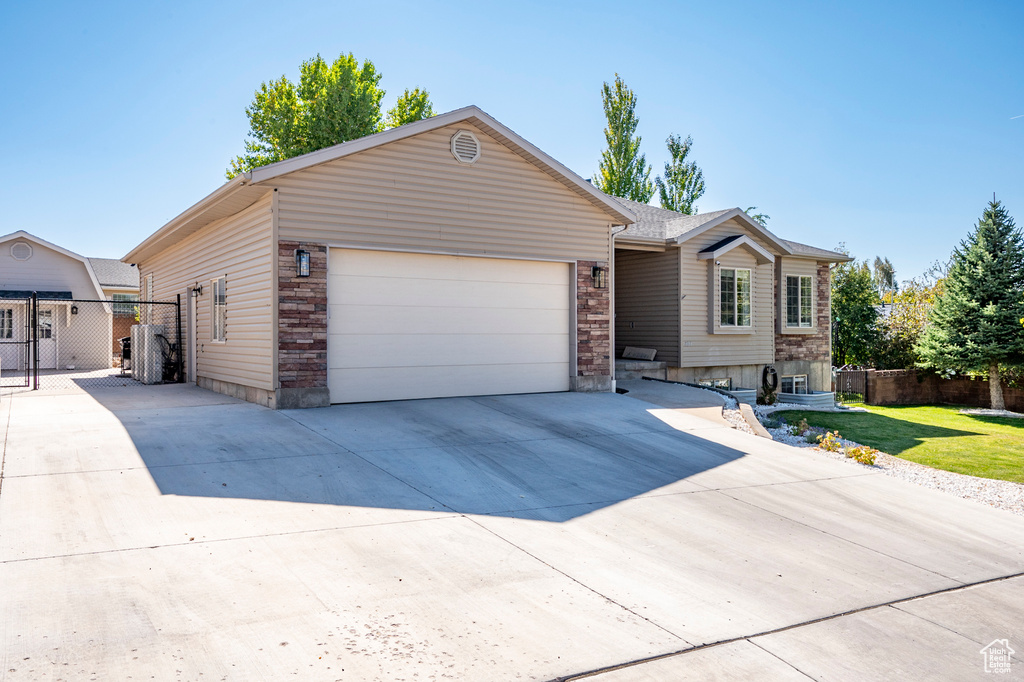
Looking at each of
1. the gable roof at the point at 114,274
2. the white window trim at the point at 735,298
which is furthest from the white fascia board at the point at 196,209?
the white window trim at the point at 735,298

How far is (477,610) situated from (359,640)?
2.30 ft

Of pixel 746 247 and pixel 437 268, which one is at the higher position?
pixel 746 247

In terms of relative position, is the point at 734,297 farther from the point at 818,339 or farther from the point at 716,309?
the point at 818,339

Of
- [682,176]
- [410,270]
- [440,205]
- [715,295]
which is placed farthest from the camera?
[682,176]

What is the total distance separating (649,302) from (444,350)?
25.5 feet

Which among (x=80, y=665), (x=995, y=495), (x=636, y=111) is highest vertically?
(x=636, y=111)

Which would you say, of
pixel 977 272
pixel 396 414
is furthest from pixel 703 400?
pixel 977 272

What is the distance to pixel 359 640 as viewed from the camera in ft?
11.0

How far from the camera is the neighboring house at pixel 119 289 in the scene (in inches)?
1024

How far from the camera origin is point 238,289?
37.8 ft

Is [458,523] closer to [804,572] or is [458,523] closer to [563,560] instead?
[563,560]

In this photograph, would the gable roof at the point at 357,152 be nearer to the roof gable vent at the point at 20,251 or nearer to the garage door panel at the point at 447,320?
the garage door panel at the point at 447,320

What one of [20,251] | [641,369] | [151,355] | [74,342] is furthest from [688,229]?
[20,251]

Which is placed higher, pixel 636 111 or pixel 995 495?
pixel 636 111
